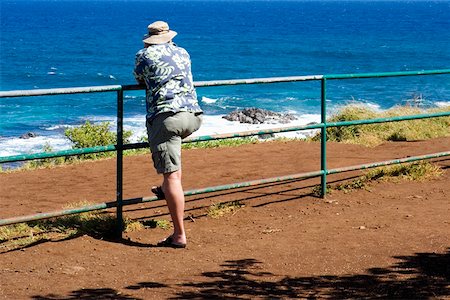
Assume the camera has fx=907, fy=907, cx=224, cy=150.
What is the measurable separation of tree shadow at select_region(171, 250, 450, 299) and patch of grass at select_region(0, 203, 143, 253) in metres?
1.28

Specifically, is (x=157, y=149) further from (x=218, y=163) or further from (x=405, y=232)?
(x=218, y=163)

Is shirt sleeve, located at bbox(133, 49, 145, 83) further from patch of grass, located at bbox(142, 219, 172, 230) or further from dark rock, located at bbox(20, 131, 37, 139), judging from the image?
dark rock, located at bbox(20, 131, 37, 139)

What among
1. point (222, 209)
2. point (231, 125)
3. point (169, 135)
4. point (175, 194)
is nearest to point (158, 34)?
point (169, 135)

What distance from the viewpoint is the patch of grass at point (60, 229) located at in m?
7.18

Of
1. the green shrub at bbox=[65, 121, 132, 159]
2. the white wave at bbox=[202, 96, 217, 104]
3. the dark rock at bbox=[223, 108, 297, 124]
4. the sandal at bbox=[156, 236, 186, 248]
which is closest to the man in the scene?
the sandal at bbox=[156, 236, 186, 248]

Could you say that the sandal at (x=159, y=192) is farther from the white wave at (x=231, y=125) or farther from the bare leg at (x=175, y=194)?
the white wave at (x=231, y=125)

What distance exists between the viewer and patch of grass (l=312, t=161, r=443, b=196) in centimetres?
925

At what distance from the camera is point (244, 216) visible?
26.8ft

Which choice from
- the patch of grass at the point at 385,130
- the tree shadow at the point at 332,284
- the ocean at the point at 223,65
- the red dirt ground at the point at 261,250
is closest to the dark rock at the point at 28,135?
the ocean at the point at 223,65

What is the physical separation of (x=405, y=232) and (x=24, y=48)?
7867cm

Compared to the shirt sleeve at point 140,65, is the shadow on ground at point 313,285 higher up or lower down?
lower down

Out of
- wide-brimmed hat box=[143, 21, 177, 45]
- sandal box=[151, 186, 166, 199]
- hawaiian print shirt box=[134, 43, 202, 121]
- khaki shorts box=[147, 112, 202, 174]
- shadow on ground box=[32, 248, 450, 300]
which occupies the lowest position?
shadow on ground box=[32, 248, 450, 300]

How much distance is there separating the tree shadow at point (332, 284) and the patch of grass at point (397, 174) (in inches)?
103

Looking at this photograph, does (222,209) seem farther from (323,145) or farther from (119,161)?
(119,161)
